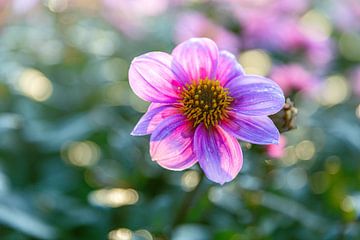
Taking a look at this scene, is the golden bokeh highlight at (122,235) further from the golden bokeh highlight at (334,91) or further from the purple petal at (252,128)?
the golden bokeh highlight at (334,91)

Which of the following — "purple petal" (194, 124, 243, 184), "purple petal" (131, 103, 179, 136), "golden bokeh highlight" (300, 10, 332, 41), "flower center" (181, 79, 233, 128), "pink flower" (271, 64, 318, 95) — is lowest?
"purple petal" (194, 124, 243, 184)

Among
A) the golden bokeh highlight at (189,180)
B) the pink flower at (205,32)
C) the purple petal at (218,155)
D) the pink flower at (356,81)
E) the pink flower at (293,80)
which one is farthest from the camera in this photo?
the pink flower at (356,81)

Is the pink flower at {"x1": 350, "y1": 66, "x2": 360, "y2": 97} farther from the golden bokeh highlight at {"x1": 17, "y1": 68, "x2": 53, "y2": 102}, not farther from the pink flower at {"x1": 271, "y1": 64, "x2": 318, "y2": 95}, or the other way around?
the golden bokeh highlight at {"x1": 17, "y1": 68, "x2": 53, "y2": 102}

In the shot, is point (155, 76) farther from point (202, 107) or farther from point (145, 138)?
point (145, 138)

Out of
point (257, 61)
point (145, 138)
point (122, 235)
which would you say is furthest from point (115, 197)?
point (257, 61)

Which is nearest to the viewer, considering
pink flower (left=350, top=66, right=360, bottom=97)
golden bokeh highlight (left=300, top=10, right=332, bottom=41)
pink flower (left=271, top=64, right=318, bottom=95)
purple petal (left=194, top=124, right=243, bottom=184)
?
purple petal (left=194, top=124, right=243, bottom=184)

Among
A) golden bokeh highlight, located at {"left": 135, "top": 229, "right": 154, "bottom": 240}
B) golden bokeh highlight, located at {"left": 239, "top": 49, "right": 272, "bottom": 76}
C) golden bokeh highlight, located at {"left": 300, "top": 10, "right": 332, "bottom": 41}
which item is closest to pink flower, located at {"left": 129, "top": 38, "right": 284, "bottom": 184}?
golden bokeh highlight, located at {"left": 135, "top": 229, "right": 154, "bottom": 240}

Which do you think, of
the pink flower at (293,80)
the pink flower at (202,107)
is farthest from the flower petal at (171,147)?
the pink flower at (293,80)
